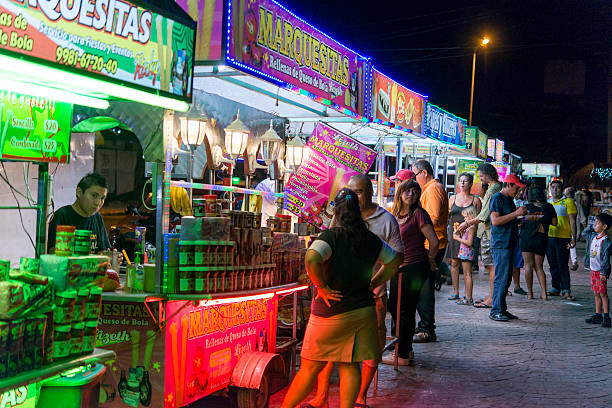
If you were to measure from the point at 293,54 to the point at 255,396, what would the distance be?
3.35 m

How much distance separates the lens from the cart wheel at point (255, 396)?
5.18m

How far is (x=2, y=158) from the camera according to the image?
3.81 meters

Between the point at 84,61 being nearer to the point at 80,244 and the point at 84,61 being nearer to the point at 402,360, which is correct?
the point at 80,244

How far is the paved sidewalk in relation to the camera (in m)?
6.13

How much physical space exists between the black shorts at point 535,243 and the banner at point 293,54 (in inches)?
219

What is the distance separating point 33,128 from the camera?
392 centimetres

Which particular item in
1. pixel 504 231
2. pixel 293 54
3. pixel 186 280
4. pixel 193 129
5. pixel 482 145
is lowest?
pixel 186 280

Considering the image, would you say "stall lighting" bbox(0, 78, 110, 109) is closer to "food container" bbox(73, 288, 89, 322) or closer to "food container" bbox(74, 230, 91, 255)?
"food container" bbox(74, 230, 91, 255)

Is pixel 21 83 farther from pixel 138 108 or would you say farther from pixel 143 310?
pixel 143 310

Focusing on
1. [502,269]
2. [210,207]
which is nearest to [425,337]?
[502,269]

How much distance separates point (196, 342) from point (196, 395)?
0.42 metres

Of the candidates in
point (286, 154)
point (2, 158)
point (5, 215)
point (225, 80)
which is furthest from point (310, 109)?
point (2, 158)

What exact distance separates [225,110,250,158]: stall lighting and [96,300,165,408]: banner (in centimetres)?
315

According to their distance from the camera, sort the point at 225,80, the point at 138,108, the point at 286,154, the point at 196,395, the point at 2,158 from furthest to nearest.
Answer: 1. the point at 286,154
2. the point at 225,80
3. the point at 196,395
4. the point at 138,108
5. the point at 2,158
